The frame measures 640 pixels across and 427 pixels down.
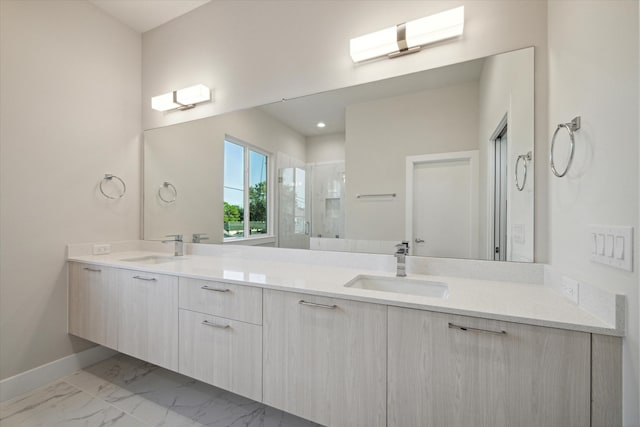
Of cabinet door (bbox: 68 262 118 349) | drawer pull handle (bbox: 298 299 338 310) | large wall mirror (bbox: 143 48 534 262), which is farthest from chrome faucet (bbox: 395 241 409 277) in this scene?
cabinet door (bbox: 68 262 118 349)

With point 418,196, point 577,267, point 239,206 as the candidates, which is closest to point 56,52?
point 239,206

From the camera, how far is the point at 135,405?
5.71 feet

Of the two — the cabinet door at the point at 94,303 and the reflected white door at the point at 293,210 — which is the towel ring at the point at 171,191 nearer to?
the cabinet door at the point at 94,303

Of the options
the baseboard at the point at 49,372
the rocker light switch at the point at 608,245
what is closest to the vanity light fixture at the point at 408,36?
the rocker light switch at the point at 608,245

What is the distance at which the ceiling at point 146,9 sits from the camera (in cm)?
230

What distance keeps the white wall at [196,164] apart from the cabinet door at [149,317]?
0.64 metres

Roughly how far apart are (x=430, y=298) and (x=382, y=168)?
855 millimetres

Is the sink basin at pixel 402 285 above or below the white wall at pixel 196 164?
below

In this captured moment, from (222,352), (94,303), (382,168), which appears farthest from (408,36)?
(94,303)

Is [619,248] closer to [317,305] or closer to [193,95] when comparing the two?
[317,305]

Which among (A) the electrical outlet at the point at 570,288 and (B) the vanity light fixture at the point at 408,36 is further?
(B) the vanity light fixture at the point at 408,36

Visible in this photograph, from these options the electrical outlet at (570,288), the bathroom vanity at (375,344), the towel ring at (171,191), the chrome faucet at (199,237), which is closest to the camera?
the bathroom vanity at (375,344)

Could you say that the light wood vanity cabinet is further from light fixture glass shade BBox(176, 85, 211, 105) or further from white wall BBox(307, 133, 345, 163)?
light fixture glass shade BBox(176, 85, 211, 105)

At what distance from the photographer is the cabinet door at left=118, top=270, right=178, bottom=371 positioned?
1651 mm
